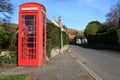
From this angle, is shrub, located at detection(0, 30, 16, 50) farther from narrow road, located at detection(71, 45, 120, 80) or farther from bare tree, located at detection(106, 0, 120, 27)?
bare tree, located at detection(106, 0, 120, 27)

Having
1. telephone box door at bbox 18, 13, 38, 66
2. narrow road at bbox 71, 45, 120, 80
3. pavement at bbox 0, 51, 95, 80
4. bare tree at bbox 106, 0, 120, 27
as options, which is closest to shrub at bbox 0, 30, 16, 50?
telephone box door at bbox 18, 13, 38, 66

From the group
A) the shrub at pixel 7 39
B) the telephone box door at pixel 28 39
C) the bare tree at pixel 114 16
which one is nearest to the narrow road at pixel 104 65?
the telephone box door at pixel 28 39

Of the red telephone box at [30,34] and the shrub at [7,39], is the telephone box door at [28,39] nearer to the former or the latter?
the red telephone box at [30,34]

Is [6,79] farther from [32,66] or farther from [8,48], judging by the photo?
[8,48]

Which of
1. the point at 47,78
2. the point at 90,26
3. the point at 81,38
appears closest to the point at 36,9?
the point at 47,78

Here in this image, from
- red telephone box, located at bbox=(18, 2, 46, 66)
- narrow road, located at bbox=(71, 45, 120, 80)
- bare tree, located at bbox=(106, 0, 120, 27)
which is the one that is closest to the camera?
narrow road, located at bbox=(71, 45, 120, 80)

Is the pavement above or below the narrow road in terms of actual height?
above

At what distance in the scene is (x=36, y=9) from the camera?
690 inches

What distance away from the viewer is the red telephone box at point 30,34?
17.5 meters

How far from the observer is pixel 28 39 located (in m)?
17.8

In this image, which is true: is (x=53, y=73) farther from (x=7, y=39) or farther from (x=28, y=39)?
(x=7, y=39)

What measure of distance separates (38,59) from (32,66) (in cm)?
51

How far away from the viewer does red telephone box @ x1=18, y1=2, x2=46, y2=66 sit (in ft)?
57.4

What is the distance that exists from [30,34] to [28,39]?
0.99 feet
